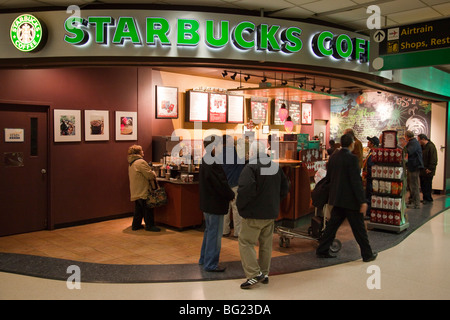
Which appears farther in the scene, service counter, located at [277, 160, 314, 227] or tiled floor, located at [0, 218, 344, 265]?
service counter, located at [277, 160, 314, 227]

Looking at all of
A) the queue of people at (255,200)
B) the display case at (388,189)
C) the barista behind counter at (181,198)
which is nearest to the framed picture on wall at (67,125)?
the barista behind counter at (181,198)

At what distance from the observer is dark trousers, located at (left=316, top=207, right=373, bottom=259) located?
4.98m

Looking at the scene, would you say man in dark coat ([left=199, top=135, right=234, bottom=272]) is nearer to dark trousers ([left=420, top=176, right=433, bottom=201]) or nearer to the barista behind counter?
the barista behind counter

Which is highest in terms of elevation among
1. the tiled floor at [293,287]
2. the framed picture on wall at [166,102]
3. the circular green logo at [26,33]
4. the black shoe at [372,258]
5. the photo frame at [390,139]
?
the circular green logo at [26,33]

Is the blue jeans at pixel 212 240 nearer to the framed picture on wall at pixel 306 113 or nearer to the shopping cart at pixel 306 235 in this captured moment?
the shopping cart at pixel 306 235

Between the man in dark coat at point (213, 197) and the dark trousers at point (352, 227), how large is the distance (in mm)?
1440

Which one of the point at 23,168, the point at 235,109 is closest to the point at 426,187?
the point at 235,109

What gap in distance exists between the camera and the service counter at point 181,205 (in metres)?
6.65

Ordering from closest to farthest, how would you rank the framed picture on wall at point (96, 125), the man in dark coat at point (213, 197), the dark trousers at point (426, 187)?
the man in dark coat at point (213, 197) < the framed picture on wall at point (96, 125) < the dark trousers at point (426, 187)

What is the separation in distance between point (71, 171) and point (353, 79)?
530 cm

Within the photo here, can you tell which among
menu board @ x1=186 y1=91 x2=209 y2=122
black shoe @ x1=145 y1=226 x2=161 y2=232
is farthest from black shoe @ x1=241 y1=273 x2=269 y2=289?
menu board @ x1=186 y1=91 x2=209 y2=122

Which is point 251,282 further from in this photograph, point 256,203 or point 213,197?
point 213,197

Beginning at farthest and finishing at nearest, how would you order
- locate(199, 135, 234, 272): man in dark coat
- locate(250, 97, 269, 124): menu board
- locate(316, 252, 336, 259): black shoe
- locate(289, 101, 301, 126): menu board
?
locate(289, 101, 301, 126): menu board
locate(250, 97, 269, 124): menu board
locate(316, 252, 336, 259): black shoe
locate(199, 135, 234, 272): man in dark coat

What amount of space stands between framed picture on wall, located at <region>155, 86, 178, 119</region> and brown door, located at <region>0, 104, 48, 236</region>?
2353 millimetres
